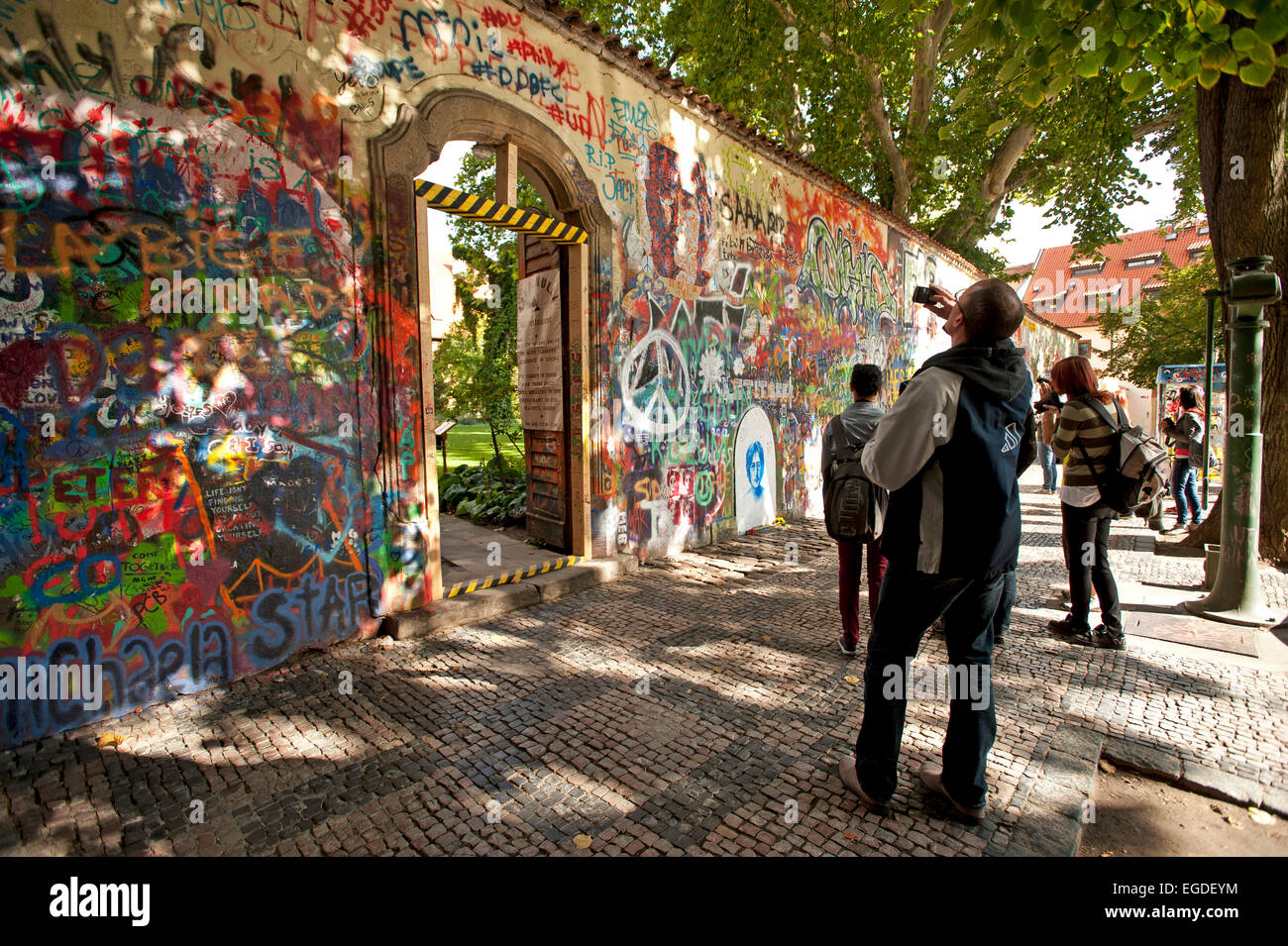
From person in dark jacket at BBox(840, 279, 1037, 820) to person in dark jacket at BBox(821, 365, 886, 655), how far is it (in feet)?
4.52

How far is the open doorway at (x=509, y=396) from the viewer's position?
5.89 meters

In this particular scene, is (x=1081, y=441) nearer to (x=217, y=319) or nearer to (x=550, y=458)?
(x=550, y=458)

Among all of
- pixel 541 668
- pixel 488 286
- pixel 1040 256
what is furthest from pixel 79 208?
pixel 1040 256

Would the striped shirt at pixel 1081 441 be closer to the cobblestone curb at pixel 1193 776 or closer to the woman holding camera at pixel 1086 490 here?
the woman holding camera at pixel 1086 490

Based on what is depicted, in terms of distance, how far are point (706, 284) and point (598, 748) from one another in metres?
5.75

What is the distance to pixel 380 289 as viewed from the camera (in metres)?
4.68

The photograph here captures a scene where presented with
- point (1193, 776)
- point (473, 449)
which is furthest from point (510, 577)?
point (473, 449)

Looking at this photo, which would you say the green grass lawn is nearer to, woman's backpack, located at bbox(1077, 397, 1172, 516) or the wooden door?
the wooden door

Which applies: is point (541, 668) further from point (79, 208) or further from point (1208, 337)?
point (1208, 337)

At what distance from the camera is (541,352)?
6.91 meters

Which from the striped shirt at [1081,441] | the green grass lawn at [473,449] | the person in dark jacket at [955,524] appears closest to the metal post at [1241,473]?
the striped shirt at [1081,441]

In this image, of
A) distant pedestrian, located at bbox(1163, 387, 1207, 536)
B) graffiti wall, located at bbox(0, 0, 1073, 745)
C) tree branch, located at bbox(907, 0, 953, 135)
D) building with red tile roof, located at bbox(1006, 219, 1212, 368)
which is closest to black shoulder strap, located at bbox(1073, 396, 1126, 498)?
graffiti wall, located at bbox(0, 0, 1073, 745)

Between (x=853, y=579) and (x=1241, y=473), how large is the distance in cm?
346

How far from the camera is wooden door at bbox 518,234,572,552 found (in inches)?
259
